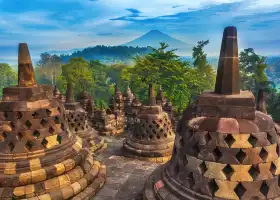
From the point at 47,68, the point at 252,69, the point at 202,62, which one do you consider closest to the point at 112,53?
the point at 47,68

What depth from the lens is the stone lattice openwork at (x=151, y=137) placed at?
10773mm

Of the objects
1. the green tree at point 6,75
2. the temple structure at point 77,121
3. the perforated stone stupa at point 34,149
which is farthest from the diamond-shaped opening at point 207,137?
the green tree at point 6,75

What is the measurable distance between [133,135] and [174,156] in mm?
7108

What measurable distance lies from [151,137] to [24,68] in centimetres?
702

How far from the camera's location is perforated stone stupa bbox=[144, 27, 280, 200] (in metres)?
3.85

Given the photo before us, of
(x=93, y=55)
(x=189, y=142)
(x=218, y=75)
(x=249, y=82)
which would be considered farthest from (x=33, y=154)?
(x=93, y=55)

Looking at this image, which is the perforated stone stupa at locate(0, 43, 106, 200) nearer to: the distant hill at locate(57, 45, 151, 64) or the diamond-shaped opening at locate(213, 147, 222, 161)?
the diamond-shaped opening at locate(213, 147, 222, 161)

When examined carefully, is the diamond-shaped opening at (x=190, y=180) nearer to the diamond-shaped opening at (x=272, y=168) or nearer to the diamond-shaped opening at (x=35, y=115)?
the diamond-shaped opening at (x=272, y=168)

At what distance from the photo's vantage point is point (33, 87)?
5730 mm

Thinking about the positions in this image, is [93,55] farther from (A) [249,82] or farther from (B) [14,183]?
(B) [14,183]

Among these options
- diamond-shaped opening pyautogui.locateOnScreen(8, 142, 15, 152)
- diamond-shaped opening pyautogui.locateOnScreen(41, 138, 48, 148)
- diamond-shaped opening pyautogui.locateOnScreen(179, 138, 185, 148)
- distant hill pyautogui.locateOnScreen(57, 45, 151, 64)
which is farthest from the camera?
distant hill pyautogui.locateOnScreen(57, 45, 151, 64)

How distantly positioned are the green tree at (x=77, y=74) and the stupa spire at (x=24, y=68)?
43.8 m

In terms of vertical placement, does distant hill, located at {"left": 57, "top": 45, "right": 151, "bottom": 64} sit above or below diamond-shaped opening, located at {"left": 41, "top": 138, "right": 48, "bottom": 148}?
above

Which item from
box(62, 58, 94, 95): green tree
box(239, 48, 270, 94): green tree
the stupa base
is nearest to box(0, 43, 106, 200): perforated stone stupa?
the stupa base
